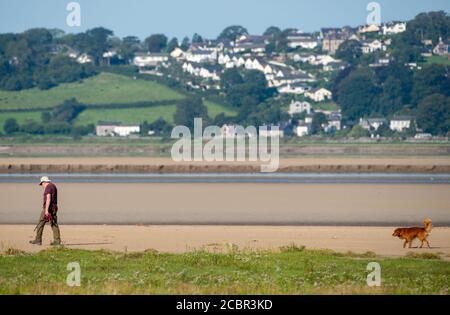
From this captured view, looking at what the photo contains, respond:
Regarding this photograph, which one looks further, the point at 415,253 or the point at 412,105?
the point at 412,105

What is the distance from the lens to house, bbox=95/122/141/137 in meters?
96.0

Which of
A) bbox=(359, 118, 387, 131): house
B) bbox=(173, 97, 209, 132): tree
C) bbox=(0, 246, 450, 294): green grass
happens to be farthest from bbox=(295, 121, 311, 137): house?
bbox=(0, 246, 450, 294): green grass

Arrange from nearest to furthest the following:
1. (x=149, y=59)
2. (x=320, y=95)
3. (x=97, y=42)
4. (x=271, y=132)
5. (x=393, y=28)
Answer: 1. (x=271, y=132)
2. (x=320, y=95)
3. (x=97, y=42)
4. (x=149, y=59)
5. (x=393, y=28)

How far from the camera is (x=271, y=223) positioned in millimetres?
26781

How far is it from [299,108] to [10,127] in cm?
2978

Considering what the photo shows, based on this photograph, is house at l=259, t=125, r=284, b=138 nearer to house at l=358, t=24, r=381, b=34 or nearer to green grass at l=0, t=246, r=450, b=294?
house at l=358, t=24, r=381, b=34

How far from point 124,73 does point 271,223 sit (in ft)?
339

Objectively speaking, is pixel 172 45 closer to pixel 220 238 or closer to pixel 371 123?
pixel 371 123

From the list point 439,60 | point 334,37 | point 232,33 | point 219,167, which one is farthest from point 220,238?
point 232,33

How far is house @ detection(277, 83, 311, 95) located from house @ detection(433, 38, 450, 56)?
618 inches

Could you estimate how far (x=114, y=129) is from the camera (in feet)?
319

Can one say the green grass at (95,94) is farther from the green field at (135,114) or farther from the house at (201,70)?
the house at (201,70)

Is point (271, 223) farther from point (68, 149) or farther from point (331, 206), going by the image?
point (68, 149)
